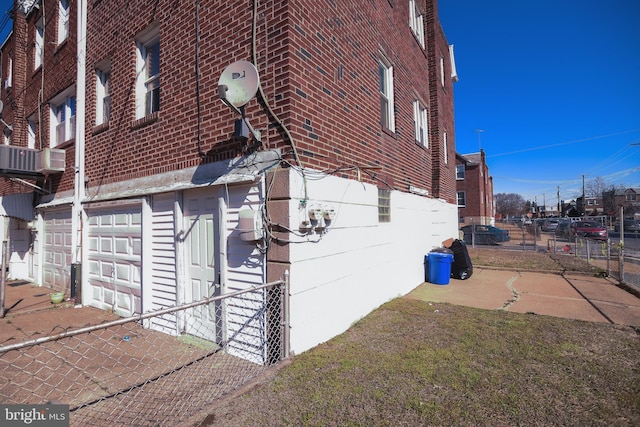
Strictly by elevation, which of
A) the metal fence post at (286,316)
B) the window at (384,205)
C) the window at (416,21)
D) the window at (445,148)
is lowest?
the metal fence post at (286,316)

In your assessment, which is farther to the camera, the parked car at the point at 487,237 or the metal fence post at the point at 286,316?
the parked car at the point at 487,237

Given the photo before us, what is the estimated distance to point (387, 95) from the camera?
24.6 ft

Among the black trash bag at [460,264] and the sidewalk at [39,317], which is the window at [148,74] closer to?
the sidewalk at [39,317]

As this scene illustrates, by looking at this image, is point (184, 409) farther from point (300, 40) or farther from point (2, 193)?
point (2, 193)

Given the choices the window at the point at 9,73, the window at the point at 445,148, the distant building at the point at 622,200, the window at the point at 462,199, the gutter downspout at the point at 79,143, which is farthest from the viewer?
the distant building at the point at 622,200

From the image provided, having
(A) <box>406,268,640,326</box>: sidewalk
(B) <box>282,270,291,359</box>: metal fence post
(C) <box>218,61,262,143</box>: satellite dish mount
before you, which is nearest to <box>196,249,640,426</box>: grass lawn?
(B) <box>282,270,291,359</box>: metal fence post

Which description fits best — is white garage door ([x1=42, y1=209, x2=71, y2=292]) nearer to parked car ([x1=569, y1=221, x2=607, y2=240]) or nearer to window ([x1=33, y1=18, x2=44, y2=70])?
window ([x1=33, y1=18, x2=44, y2=70])

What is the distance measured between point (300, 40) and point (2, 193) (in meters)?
13.5

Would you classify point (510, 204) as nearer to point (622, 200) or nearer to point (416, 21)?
point (622, 200)

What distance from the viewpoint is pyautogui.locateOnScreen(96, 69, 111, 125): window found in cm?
714

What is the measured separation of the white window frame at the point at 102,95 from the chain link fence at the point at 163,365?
194 inches

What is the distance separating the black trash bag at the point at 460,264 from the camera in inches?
365

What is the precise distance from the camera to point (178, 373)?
371 centimetres

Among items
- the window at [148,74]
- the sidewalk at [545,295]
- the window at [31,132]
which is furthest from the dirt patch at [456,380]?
the window at [31,132]
